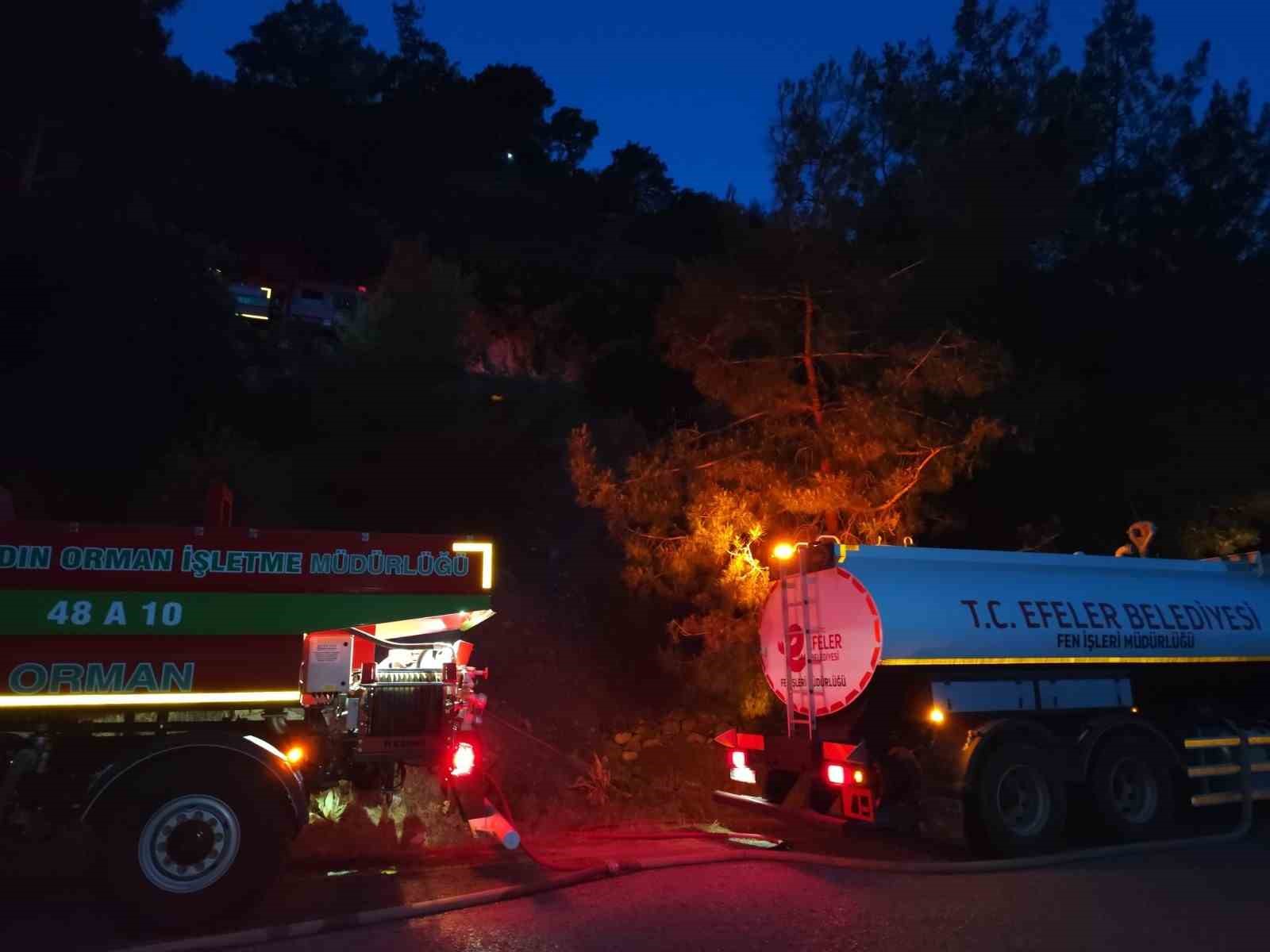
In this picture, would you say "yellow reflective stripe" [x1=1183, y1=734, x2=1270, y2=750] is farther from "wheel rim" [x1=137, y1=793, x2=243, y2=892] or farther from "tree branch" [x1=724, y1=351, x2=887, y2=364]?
"wheel rim" [x1=137, y1=793, x2=243, y2=892]

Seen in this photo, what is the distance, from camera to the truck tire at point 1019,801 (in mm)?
8289

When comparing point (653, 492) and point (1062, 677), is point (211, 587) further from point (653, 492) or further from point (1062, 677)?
point (1062, 677)

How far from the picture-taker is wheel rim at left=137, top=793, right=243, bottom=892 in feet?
20.0

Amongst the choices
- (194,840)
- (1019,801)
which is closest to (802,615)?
(1019,801)

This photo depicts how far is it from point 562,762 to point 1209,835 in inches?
264

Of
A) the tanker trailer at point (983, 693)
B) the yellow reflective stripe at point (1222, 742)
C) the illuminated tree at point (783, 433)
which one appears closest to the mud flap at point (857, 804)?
the tanker trailer at point (983, 693)

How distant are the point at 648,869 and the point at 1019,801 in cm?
350

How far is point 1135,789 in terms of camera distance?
31.9ft

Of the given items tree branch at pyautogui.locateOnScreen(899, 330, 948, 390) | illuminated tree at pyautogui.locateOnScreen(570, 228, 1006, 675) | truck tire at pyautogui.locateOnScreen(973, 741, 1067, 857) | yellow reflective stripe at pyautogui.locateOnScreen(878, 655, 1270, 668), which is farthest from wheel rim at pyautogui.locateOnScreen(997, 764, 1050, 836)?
tree branch at pyautogui.locateOnScreen(899, 330, 948, 390)

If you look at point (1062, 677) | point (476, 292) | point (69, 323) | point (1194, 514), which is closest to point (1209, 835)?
point (1062, 677)

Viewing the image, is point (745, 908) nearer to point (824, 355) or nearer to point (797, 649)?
point (797, 649)

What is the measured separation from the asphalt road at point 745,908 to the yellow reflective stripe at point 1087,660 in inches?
68.3

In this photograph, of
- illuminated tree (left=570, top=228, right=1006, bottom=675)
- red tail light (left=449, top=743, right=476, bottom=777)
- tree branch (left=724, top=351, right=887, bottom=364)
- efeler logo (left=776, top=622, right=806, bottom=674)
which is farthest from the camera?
tree branch (left=724, top=351, right=887, bottom=364)

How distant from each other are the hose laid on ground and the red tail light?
0.51 meters
